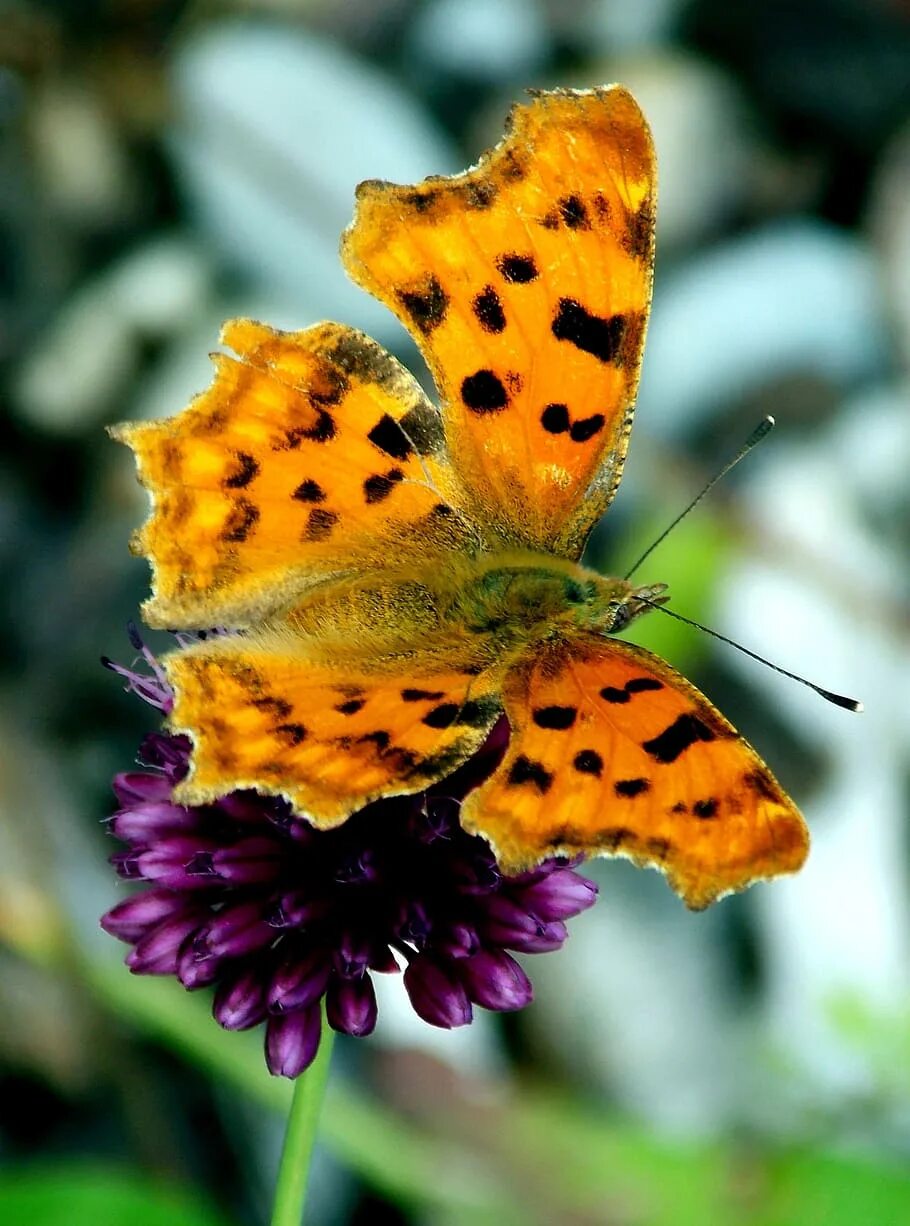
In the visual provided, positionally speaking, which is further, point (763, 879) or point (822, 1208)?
point (822, 1208)

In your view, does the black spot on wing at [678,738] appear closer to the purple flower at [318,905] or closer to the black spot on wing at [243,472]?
the purple flower at [318,905]

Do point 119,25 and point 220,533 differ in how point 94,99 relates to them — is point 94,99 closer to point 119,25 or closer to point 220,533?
point 119,25

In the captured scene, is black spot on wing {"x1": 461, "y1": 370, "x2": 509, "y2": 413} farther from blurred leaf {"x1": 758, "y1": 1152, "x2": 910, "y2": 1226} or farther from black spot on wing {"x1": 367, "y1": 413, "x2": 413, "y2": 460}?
blurred leaf {"x1": 758, "y1": 1152, "x2": 910, "y2": 1226}

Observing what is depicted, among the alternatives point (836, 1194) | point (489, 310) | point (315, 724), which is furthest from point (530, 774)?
point (836, 1194)

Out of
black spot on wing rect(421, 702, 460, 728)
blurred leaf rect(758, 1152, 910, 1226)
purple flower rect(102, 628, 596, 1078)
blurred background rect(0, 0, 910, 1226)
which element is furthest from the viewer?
blurred background rect(0, 0, 910, 1226)

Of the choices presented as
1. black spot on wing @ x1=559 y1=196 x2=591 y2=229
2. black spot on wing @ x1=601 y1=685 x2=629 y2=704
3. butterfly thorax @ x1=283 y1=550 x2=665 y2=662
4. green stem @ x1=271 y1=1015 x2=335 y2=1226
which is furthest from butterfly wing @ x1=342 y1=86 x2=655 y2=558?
green stem @ x1=271 y1=1015 x2=335 y2=1226

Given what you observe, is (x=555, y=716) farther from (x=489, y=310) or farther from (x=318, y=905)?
(x=489, y=310)

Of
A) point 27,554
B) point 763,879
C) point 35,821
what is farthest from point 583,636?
point 27,554

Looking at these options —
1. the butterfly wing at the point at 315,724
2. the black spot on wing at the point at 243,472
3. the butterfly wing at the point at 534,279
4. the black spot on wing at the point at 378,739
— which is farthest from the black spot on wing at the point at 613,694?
the black spot on wing at the point at 243,472
